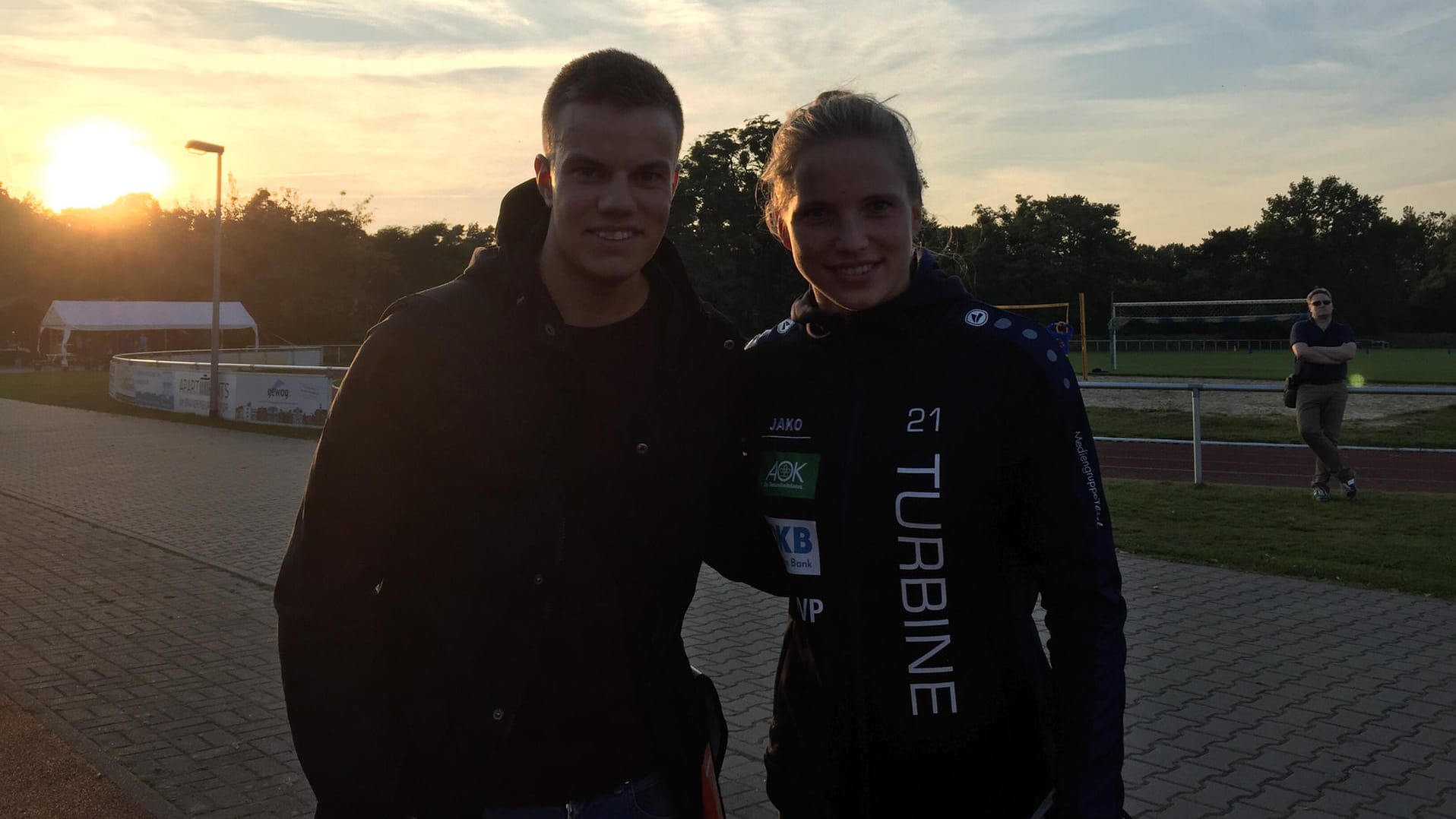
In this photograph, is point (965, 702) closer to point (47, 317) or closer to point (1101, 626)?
point (1101, 626)

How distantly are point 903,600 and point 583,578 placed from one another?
545 mm

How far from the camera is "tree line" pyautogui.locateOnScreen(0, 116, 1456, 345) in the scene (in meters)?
56.4

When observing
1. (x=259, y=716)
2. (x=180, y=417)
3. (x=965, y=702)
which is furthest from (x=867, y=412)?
(x=180, y=417)

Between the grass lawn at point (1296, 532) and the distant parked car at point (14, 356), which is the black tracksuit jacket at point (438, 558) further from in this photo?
the distant parked car at point (14, 356)

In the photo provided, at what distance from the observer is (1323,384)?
36.7 feet

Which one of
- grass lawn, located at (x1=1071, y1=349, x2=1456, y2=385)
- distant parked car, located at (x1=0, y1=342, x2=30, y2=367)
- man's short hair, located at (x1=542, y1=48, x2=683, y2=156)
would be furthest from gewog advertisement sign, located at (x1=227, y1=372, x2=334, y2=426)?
distant parked car, located at (x1=0, y1=342, x2=30, y2=367)

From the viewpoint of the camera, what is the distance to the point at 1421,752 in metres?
4.63

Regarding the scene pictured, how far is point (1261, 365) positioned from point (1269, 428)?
27423mm

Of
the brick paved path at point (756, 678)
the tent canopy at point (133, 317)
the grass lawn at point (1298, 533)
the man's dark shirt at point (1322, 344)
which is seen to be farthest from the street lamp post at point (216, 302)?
the tent canopy at point (133, 317)

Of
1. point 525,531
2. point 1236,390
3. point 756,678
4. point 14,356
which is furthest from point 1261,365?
point 14,356

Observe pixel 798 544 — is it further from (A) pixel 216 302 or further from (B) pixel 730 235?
(B) pixel 730 235

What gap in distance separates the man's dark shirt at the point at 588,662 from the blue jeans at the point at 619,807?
0.01 m

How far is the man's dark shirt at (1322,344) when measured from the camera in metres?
11.2

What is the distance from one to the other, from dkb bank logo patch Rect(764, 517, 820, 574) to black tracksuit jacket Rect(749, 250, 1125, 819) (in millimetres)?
33
